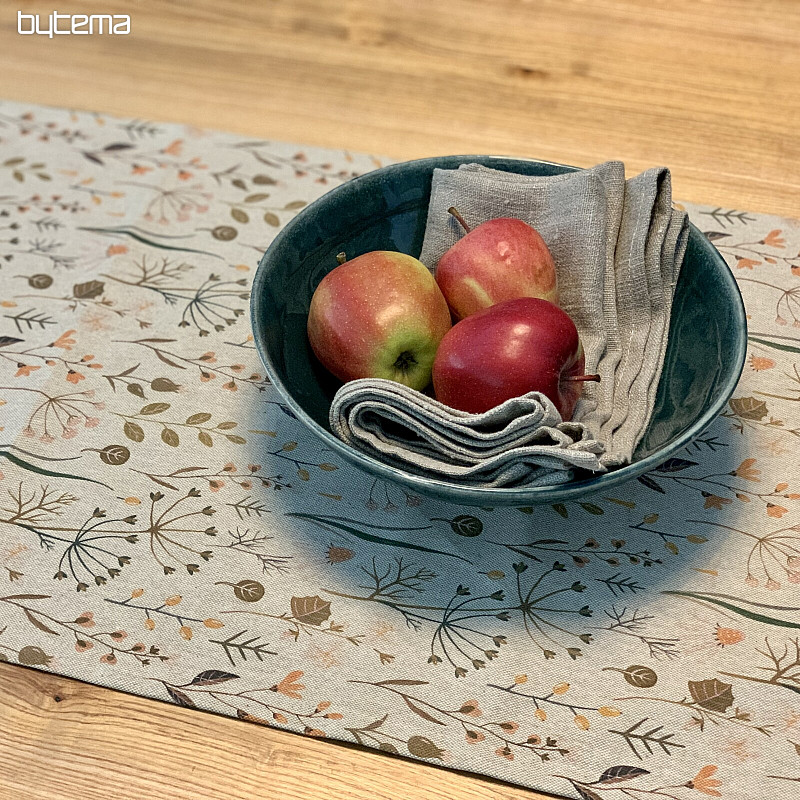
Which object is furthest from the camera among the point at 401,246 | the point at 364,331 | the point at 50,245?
the point at 50,245

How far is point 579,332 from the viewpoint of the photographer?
729 mm

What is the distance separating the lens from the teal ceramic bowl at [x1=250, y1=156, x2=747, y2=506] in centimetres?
58

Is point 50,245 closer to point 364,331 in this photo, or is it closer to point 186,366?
point 186,366

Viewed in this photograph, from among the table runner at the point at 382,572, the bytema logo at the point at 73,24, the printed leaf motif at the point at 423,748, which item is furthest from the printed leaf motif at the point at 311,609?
the bytema logo at the point at 73,24

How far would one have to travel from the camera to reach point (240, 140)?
1.09 m

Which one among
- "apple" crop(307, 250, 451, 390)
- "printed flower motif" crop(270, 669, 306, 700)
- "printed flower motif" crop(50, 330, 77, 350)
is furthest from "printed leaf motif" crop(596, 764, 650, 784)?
"printed flower motif" crop(50, 330, 77, 350)

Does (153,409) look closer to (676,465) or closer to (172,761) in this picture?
(172,761)

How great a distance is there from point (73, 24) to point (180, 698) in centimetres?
107

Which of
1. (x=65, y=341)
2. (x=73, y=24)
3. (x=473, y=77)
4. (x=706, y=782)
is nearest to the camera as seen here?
(x=706, y=782)

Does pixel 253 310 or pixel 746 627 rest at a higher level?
pixel 253 310

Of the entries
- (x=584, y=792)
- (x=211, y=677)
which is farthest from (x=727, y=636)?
(x=211, y=677)

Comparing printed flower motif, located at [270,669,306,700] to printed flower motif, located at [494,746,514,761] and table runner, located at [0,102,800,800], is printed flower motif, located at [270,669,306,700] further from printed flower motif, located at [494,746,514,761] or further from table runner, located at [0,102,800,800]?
printed flower motif, located at [494,746,514,761]

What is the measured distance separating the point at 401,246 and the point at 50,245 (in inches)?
16.3

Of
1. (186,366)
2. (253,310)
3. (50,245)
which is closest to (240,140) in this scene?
(50,245)
